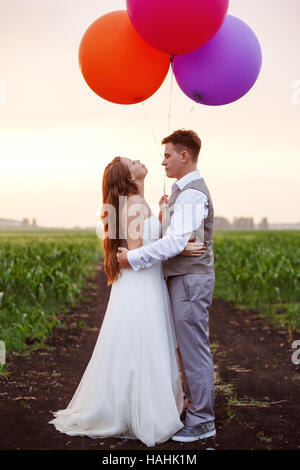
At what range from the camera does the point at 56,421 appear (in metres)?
3.86

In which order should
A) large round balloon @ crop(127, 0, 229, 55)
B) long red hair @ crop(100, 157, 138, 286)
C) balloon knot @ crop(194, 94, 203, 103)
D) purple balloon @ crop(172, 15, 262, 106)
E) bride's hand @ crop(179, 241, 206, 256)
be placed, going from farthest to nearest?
1. balloon knot @ crop(194, 94, 203, 103)
2. purple balloon @ crop(172, 15, 262, 106)
3. long red hair @ crop(100, 157, 138, 286)
4. bride's hand @ crop(179, 241, 206, 256)
5. large round balloon @ crop(127, 0, 229, 55)

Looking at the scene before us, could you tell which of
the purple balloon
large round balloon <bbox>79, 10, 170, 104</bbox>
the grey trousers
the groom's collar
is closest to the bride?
the grey trousers

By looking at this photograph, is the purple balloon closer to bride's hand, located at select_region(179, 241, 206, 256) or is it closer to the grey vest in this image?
the grey vest

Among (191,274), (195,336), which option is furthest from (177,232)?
(195,336)

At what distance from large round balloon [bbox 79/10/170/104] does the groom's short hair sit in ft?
2.07

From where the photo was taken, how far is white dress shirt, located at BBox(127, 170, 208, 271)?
346 centimetres

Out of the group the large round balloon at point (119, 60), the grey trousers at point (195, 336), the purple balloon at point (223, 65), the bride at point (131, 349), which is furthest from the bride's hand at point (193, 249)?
the large round balloon at point (119, 60)

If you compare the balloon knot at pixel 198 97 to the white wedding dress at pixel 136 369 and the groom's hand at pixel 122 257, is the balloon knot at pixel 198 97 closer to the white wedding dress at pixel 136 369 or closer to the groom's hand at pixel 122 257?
the white wedding dress at pixel 136 369

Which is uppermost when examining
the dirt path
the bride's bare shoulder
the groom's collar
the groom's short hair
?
the groom's short hair

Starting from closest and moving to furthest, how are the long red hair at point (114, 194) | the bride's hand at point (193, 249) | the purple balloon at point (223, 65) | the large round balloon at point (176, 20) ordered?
the large round balloon at point (176, 20), the bride's hand at point (193, 249), the long red hair at point (114, 194), the purple balloon at point (223, 65)

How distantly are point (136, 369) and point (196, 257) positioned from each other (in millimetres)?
857

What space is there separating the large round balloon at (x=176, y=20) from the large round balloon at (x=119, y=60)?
27cm

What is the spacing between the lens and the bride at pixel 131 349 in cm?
357

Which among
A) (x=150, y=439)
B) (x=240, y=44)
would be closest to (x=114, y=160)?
(x=240, y=44)
